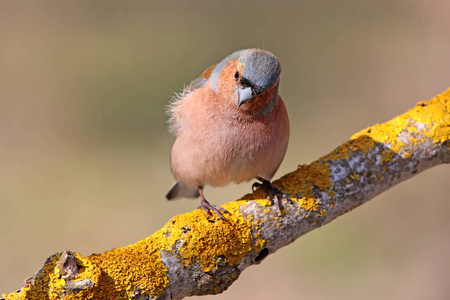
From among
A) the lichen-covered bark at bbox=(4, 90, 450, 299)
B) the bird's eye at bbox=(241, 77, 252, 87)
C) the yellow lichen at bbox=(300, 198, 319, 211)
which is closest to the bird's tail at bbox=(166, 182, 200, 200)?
the lichen-covered bark at bbox=(4, 90, 450, 299)

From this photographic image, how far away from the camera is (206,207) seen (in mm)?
3740

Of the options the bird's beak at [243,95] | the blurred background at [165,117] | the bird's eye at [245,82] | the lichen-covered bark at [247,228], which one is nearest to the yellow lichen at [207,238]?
the lichen-covered bark at [247,228]

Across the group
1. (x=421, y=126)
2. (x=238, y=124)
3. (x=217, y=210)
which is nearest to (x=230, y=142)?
(x=238, y=124)

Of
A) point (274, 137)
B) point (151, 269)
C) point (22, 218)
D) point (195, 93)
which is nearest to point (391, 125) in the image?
point (274, 137)

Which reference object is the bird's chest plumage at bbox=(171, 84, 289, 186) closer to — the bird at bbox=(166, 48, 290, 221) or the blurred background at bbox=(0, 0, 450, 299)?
the bird at bbox=(166, 48, 290, 221)

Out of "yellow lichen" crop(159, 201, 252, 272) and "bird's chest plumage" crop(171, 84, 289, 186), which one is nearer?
"yellow lichen" crop(159, 201, 252, 272)

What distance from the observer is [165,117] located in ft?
23.8

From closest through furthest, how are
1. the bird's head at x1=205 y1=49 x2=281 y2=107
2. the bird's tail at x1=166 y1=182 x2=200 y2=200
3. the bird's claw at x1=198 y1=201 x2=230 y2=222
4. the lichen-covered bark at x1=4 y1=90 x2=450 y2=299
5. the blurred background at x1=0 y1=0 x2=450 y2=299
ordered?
1. the lichen-covered bark at x1=4 y1=90 x2=450 y2=299
2. the bird's claw at x1=198 y1=201 x2=230 y2=222
3. the bird's head at x1=205 y1=49 x2=281 y2=107
4. the bird's tail at x1=166 y1=182 x2=200 y2=200
5. the blurred background at x1=0 y1=0 x2=450 y2=299

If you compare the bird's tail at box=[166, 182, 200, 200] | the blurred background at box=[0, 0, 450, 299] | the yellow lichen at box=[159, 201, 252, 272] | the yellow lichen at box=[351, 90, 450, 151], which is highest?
the blurred background at box=[0, 0, 450, 299]

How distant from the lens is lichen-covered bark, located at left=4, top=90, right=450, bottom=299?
3.02 metres

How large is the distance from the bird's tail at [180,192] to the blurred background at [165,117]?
1592mm

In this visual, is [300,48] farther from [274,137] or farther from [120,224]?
[274,137]

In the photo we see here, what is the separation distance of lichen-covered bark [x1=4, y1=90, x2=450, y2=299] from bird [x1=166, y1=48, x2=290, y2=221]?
0.29 m

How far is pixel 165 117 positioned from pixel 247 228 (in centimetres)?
388
